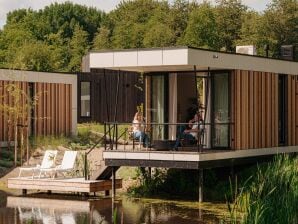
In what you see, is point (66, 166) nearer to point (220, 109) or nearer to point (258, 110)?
point (220, 109)

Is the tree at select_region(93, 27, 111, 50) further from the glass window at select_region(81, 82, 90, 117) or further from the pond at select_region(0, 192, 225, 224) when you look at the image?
the pond at select_region(0, 192, 225, 224)

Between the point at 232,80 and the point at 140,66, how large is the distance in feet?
7.33

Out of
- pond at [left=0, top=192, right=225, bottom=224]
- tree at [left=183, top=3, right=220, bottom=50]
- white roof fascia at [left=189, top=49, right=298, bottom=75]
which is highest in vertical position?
tree at [left=183, top=3, right=220, bottom=50]

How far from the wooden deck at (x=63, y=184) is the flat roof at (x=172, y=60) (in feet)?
8.90

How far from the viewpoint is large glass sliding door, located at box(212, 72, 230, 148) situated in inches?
750

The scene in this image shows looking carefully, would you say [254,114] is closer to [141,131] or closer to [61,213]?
[141,131]

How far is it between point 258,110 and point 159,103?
2.45 m

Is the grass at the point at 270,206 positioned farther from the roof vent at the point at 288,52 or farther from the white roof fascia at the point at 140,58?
the roof vent at the point at 288,52

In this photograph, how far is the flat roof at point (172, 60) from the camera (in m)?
17.5

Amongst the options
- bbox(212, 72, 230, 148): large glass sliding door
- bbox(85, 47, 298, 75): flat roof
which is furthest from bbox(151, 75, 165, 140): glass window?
bbox(212, 72, 230, 148): large glass sliding door

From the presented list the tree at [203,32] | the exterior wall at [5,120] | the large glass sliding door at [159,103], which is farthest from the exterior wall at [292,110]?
the tree at [203,32]

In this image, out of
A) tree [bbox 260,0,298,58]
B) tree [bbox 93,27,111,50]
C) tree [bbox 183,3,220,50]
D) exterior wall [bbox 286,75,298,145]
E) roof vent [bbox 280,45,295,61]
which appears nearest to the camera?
exterior wall [bbox 286,75,298,145]

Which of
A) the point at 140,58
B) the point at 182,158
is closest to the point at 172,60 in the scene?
the point at 140,58

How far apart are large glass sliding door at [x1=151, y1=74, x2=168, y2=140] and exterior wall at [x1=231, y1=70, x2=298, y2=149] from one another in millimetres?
1893
